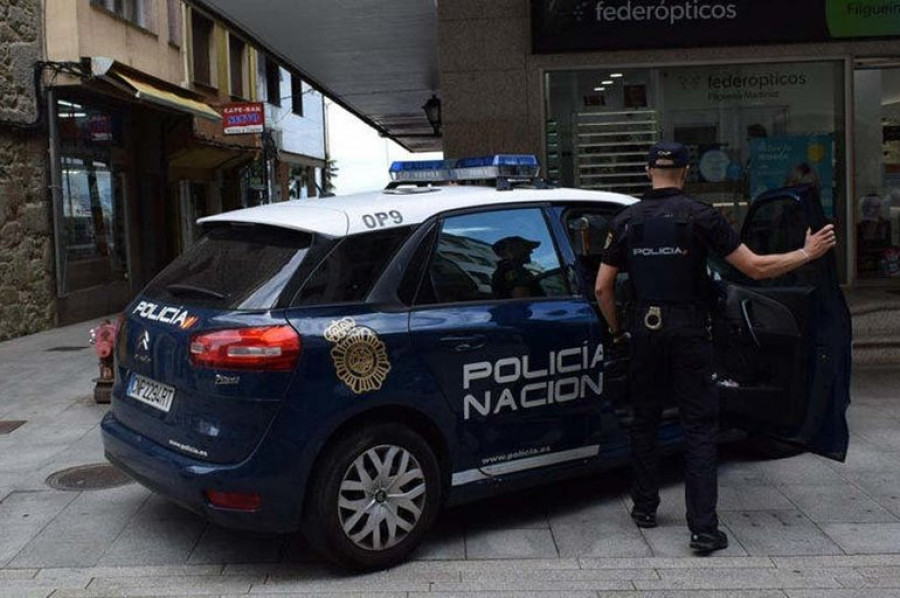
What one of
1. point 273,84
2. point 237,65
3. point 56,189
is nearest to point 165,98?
point 56,189

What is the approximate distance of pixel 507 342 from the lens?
461 centimetres

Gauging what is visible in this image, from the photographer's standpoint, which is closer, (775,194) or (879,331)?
(775,194)

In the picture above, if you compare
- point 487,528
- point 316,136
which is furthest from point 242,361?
point 316,136

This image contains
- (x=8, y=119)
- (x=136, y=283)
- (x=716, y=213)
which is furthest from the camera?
(x=136, y=283)

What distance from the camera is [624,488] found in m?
5.46

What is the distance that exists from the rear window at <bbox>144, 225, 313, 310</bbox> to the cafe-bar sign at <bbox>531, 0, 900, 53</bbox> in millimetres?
5921

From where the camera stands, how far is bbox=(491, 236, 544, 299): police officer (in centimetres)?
477

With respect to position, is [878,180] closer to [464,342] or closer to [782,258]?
[782,258]

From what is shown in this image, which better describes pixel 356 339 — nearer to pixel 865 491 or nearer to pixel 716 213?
pixel 716 213

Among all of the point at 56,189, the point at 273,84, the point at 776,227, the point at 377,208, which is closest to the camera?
the point at 377,208

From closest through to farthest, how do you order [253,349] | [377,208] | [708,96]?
[253,349] < [377,208] < [708,96]

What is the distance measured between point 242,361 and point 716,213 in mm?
2240

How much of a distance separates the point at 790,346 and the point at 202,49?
63.2ft

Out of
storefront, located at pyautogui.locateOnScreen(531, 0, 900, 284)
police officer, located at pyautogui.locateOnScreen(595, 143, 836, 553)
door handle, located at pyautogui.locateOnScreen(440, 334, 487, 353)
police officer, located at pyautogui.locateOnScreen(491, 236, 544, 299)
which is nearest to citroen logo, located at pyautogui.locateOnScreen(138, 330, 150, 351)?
door handle, located at pyautogui.locateOnScreen(440, 334, 487, 353)
